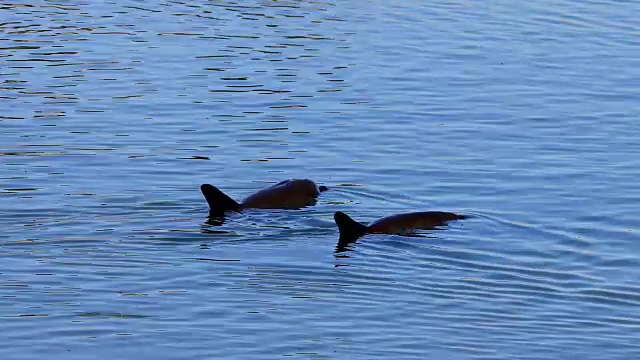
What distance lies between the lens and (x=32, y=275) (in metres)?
13.1

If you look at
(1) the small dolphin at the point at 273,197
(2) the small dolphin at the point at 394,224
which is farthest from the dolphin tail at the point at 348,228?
(1) the small dolphin at the point at 273,197

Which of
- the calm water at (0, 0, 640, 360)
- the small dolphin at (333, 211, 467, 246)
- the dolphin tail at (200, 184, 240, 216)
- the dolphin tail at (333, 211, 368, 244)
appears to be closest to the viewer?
the calm water at (0, 0, 640, 360)

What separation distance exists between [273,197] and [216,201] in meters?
0.79

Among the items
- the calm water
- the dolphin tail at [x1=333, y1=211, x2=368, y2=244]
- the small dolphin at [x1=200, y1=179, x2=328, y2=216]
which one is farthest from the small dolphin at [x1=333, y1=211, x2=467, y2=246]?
the small dolphin at [x1=200, y1=179, x2=328, y2=216]

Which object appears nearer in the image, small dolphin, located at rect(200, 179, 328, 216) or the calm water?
the calm water

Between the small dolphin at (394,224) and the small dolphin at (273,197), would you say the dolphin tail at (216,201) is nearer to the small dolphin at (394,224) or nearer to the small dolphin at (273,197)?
the small dolphin at (273,197)

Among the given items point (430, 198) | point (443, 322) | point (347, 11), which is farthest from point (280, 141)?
point (347, 11)

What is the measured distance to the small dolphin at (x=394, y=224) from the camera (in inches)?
568

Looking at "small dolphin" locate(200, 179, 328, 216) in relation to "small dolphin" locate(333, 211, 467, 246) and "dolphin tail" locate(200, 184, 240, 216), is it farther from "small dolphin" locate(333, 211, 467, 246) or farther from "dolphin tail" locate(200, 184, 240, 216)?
"small dolphin" locate(333, 211, 467, 246)

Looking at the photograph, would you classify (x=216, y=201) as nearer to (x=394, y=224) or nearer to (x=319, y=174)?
(x=394, y=224)

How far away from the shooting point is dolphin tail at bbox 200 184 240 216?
50.1 feet

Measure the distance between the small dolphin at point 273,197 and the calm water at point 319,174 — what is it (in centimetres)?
16

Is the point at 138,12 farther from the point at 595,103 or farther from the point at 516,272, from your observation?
the point at 516,272

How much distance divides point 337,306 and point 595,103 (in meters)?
9.84
